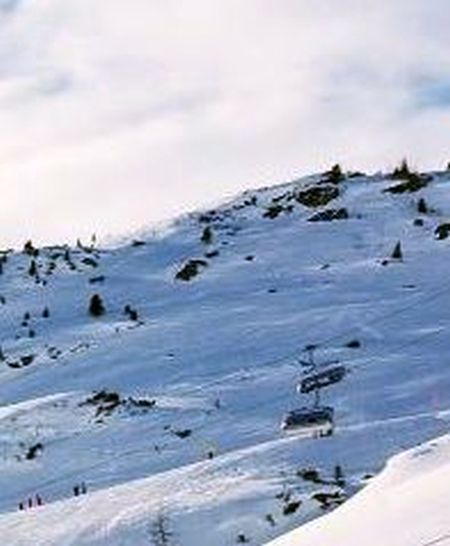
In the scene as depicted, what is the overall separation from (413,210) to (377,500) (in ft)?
172

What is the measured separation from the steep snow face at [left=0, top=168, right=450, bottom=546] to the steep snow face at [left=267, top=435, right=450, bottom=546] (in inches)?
482

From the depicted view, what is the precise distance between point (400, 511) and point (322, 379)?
27332 mm

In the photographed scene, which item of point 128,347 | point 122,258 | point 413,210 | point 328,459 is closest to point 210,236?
point 122,258

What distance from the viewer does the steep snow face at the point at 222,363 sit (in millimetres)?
34250

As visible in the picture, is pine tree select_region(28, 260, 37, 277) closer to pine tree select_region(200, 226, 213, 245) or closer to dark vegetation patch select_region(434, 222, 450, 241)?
pine tree select_region(200, 226, 213, 245)

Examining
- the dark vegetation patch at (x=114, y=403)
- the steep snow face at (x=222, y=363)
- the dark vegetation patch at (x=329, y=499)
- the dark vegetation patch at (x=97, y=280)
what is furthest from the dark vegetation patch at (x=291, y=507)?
the dark vegetation patch at (x=97, y=280)

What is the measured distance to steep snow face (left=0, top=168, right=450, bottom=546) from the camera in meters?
34.2

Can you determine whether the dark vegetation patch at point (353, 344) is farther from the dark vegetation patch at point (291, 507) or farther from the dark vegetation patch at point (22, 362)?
the dark vegetation patch at point (291, 507)

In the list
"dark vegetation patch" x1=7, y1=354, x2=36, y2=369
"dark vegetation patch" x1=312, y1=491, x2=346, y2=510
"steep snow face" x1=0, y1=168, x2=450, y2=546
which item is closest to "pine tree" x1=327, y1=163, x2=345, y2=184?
"steep snow face" x1=0, y1=168, x2=450, y2=546

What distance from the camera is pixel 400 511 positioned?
1619cm

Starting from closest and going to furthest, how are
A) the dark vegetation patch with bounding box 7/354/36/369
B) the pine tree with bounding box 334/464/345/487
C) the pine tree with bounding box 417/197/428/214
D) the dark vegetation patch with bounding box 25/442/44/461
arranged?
the pine tree with bounding box 334/464/345/487, the dark vegetation patch with bounding box 25/442/44/461, the dark vegetation patch with bounding box 7/354/36/369, the pine tree with bounding box 417/197/428/214

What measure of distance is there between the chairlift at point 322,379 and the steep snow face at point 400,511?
72.3 feet

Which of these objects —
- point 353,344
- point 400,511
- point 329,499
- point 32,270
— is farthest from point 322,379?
point 32,270

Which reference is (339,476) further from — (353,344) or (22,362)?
(22,362)
